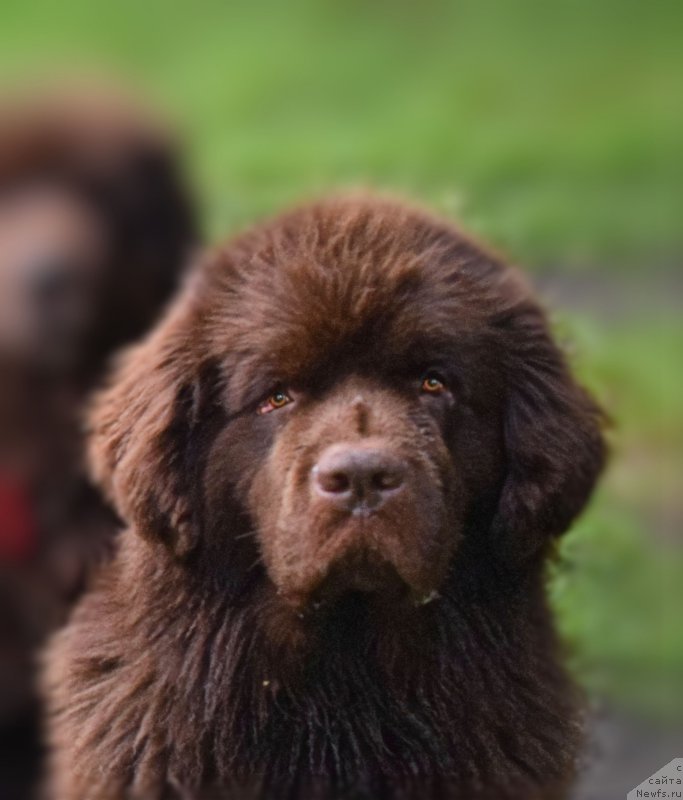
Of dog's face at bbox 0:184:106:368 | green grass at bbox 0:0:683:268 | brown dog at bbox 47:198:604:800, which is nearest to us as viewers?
brown dog at bbox 47:198:604:800

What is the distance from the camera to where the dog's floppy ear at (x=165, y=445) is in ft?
10.0

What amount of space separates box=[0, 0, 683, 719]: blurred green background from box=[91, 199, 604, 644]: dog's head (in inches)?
26.7

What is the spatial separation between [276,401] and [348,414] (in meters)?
0.24

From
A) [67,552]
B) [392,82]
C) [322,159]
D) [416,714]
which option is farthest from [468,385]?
[392,82]

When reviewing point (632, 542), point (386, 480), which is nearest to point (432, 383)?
point (386, 480)

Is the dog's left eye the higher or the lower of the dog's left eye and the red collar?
the higher

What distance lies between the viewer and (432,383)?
2.96 metres

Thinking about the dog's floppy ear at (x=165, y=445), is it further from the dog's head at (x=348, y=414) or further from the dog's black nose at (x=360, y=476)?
the dog's black nose at (x=360, y=476)

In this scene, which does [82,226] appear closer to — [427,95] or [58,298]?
[58,298]

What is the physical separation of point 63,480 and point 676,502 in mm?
2535

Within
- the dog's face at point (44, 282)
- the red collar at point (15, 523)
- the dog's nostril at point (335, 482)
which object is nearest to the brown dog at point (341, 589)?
the dog's nostril at point (335, 482)

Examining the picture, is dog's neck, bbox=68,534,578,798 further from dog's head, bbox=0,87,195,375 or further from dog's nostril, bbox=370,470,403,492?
dog's head, bbox=0,87,195,375

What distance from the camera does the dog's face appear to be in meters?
5.34

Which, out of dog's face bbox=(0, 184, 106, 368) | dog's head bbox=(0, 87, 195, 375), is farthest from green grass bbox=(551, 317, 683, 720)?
dog's face bbox=(0, 184, 106, 368)
